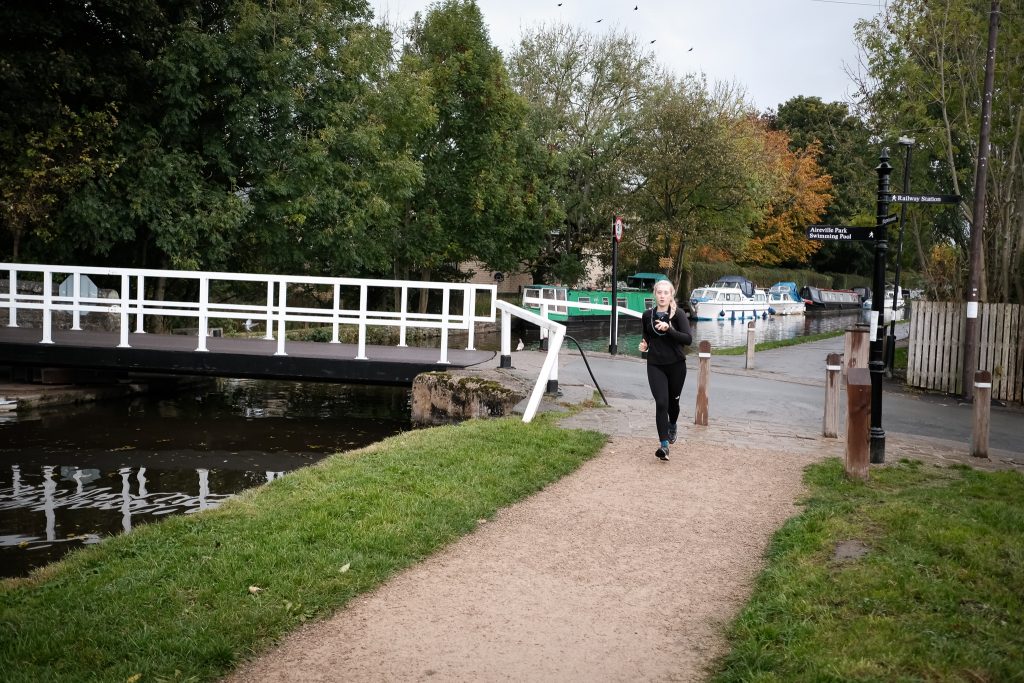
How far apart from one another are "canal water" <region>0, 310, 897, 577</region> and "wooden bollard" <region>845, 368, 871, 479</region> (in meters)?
6.58

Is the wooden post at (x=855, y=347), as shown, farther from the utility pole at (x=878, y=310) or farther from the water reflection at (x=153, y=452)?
the water reflection at (x=153, y=452)

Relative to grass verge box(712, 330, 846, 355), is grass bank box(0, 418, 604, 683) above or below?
below

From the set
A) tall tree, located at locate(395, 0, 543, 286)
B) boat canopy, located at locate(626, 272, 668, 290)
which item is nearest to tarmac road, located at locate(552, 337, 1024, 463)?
tall tree, located at locate(395, 0, 543, 286)

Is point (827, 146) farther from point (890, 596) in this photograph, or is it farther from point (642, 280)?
point (890, 596)

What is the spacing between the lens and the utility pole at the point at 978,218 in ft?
50.0

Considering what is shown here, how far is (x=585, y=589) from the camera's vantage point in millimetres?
5578

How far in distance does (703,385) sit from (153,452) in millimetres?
7624

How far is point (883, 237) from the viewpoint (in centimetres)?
951

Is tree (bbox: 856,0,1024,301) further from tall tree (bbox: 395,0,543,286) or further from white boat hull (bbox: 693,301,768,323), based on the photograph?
white boat hull (bbox: 693,301,768,323)

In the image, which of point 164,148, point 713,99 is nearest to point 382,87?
point 164,148

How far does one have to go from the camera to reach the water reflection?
349 inches

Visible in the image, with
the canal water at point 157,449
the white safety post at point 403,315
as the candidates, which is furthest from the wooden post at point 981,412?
the white safety post at point 403,315

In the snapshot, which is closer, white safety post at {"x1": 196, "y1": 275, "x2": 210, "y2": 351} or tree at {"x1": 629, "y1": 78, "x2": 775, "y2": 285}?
white safety post at {"x1": 196, "y1": 275, "x2": 210, "y2": 351}

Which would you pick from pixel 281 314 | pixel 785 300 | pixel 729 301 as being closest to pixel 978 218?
pixel 281 314
